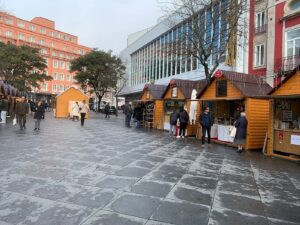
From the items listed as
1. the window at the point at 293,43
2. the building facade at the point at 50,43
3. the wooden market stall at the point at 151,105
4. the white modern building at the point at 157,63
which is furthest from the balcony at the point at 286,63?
the building facade at the point at 50,43

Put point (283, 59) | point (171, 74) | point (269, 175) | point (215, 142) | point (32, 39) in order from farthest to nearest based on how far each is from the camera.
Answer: point (32, 39)
point (171, 74)
point (283, 59)
point (215, 142)
point (269, 175)

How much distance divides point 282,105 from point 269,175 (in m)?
5.07

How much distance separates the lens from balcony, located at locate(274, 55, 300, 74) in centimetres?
1720

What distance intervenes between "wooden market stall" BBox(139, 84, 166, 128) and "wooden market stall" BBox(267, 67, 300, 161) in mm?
10708

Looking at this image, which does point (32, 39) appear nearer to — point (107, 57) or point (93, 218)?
point (107, 57)

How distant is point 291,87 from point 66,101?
76.7ft

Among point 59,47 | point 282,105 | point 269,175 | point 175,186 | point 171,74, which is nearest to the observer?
point 175,186

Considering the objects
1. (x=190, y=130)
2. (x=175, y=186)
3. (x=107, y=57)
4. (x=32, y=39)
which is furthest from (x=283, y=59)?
(x=32, y=39)

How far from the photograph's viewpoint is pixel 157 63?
4181 cm

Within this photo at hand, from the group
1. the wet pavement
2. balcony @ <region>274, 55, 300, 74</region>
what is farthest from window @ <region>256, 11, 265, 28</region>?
the wet pavement

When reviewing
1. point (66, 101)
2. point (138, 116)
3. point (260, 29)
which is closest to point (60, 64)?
point (66, 101)

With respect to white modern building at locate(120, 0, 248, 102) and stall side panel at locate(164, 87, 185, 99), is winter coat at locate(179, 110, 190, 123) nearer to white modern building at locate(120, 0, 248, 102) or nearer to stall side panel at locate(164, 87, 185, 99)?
stall side panel at locate(164, 87, 185, 99)

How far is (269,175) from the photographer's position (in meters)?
7.39

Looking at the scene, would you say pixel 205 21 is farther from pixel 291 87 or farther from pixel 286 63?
pixel 291 87
